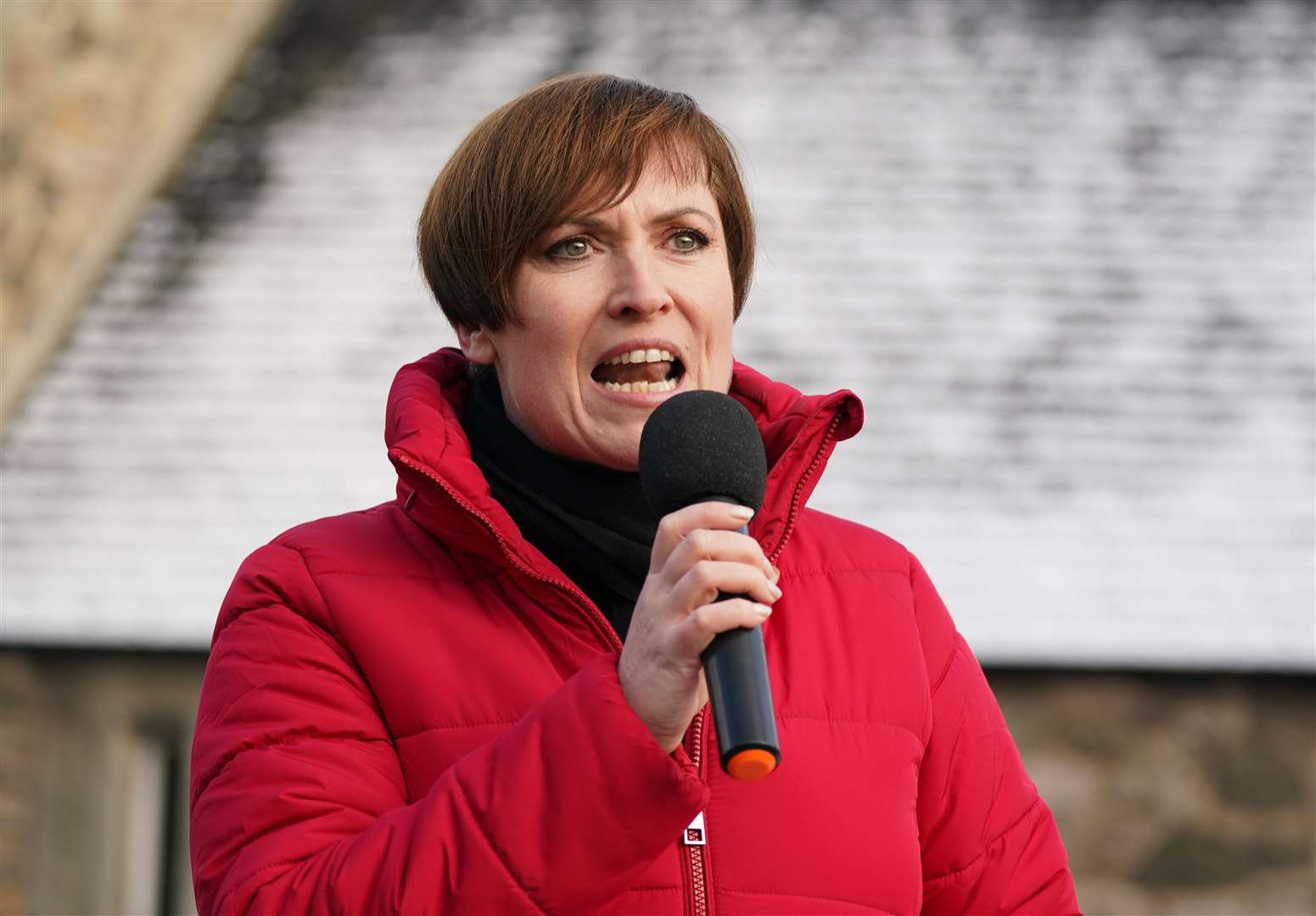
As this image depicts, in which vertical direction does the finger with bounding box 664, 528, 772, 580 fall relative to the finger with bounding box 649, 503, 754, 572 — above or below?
below

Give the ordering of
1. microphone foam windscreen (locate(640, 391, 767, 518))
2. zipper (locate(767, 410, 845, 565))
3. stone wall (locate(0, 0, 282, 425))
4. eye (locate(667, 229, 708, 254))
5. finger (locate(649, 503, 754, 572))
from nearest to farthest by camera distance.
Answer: finger (locate(649, 503, 754, 572))
microphone foam windscreen (locate(640, 391, 767, 518))
zipper (locate(767, 410, 845, 565))
eye (locate(667, 229, 708, 254))
stone wall (locate(0, 0, 282, 425))

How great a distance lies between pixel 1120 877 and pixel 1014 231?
3256 mm

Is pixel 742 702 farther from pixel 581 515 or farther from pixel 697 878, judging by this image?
pixel 581 515

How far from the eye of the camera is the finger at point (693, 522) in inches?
61.9

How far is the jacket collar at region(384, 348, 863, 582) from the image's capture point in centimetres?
195

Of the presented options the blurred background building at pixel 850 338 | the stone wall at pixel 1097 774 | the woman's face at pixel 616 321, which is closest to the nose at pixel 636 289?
the woman's face at pixel 616 321

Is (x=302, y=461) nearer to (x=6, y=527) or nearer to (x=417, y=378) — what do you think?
(x=6, y=527)

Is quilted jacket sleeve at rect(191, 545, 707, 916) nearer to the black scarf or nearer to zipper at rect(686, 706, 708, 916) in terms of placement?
zipper at rect(686, 706, 708, 916)

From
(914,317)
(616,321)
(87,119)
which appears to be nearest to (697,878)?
(616,321)

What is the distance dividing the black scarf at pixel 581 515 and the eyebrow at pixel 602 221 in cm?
28

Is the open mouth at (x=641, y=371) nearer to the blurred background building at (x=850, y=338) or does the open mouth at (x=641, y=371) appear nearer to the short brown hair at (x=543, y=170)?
the short brown hair at (x=543, y=170)

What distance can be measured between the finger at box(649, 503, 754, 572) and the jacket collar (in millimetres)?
372

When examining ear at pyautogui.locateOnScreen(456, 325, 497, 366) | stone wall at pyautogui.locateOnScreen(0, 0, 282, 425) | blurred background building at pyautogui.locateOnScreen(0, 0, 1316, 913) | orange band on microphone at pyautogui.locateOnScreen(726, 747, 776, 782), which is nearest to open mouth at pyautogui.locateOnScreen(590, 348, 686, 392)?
ear at pyautogui.locateOnScreen(456, 325, 497, 366)

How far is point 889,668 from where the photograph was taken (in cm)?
205
